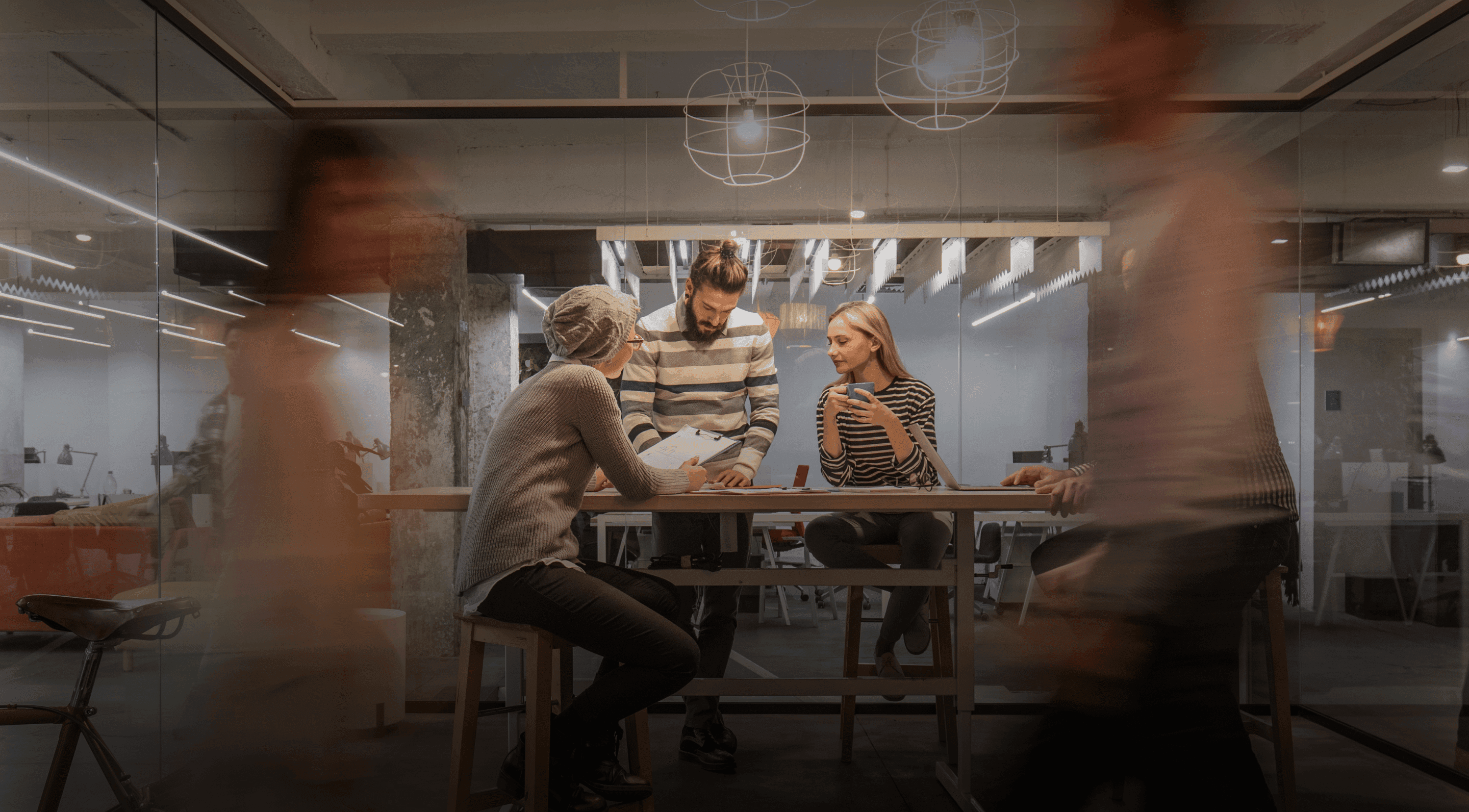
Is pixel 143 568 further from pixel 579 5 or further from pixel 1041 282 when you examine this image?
pixel 1041 282

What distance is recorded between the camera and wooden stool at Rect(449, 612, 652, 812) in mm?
1764

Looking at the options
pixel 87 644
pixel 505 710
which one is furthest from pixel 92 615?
pixel 505 710

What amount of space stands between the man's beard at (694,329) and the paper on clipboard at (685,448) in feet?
2.38

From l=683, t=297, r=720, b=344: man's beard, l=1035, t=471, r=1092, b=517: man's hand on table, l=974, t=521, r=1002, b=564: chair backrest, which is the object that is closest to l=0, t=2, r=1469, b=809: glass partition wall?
l=974, t=521, r=1002, b=564: chair backrest

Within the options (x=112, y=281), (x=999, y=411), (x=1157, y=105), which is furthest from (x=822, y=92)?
(x=1157, y=105)

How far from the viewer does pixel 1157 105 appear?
963mm

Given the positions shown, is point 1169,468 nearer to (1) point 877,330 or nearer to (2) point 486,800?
(2) point 486,800

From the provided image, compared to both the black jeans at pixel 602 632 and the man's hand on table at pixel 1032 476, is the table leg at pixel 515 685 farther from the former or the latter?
the man's hand on table at pixel 1032 476

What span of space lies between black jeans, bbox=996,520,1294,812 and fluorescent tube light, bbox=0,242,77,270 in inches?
107

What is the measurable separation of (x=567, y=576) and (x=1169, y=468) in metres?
1.26

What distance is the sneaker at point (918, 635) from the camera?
2848mm

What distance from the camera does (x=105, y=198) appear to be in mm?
2574

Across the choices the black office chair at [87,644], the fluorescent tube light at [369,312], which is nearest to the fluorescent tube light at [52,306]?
the black office chair at [87,644]

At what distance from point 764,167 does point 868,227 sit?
634 mm
